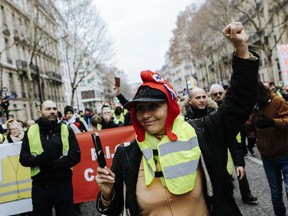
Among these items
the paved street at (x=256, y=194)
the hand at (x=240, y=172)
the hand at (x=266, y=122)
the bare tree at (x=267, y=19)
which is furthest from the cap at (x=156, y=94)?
the bare tree at (x=267, y=19)

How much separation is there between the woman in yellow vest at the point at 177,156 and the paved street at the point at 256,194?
342cm

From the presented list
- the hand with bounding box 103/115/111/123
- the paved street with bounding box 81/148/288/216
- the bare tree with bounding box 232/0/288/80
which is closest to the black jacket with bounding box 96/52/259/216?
the paved street with bounding box 81/148/288/216

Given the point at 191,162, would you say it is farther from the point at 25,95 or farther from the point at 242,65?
the point at 25,95

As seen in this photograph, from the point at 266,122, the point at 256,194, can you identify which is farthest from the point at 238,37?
the point at 256,194

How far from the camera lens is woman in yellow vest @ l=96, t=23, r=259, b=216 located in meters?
1.87

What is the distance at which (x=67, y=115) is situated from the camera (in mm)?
10195

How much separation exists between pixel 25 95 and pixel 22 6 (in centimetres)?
1103

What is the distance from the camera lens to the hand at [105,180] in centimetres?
192

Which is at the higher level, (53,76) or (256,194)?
(53,76)

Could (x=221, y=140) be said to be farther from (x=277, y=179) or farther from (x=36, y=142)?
(x=36, y=142)

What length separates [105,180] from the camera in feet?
6.37

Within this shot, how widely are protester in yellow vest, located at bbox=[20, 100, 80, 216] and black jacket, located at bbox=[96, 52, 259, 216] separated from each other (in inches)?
86.9

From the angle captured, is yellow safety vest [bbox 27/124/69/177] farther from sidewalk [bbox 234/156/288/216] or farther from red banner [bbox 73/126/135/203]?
sidewalk [bbox 234/156/288/216]

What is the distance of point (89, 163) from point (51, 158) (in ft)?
6.59
